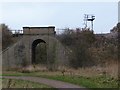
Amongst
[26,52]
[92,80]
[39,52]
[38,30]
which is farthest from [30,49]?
[92,80]

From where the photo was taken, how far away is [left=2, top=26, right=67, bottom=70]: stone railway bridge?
2009 inches

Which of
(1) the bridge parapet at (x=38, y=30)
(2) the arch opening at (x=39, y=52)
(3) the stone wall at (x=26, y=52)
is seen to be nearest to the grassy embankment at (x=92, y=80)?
(3) the stone wall at (x=26, y=52)

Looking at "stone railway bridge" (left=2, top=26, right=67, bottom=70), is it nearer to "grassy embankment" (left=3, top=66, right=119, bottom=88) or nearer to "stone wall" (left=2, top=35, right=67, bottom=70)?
"stone wall" (left=2, top=35, right=67, bottom=70)

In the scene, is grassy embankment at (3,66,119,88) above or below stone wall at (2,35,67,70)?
below

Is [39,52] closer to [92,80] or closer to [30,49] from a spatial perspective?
[30,49]

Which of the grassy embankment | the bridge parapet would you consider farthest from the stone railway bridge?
the grassy embankment

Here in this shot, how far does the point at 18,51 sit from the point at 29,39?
247cm

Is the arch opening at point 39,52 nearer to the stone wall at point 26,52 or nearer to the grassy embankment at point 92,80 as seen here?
the stone wall at point 26,52

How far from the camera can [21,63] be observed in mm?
53719

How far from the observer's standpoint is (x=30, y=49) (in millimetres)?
55219

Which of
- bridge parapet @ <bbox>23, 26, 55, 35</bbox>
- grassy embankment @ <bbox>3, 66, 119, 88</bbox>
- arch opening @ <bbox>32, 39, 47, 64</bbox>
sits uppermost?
bridge parapet @ <bbox>23, 26, 55, 35</bbox>

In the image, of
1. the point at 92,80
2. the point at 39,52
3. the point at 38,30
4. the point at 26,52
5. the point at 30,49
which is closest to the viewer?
the point at 92,80

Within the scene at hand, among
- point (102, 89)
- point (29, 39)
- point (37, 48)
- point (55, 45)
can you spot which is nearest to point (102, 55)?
point (55, 45)

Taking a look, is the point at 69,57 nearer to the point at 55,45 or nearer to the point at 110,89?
the point at 55,45
